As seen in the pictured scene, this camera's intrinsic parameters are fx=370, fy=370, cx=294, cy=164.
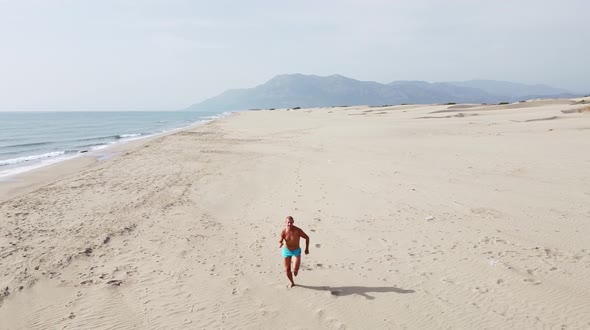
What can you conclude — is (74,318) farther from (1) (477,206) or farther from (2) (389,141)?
(2) (389,141)

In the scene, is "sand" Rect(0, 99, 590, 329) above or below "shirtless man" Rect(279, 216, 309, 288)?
below

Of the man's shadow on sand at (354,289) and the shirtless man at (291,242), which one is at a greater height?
the shirtless man at (291,242)

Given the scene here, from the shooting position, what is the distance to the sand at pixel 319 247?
6.10 m

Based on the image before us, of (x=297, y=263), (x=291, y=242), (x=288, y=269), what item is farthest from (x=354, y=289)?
(x=291, y=242)

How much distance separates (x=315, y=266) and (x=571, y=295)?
173 inches

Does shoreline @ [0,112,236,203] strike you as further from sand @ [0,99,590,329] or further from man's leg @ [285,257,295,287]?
man's leg @ [285,257,295,287]

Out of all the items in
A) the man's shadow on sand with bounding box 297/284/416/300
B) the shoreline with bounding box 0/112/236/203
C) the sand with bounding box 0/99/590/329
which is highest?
the shoreline with bounding box 0/112/236/203

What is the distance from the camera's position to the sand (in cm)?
610

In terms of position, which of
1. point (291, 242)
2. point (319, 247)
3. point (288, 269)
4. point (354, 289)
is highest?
point (291, 242)

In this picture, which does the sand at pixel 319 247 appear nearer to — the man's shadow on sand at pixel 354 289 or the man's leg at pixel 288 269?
the man's shadow on sand at pixel 354 289

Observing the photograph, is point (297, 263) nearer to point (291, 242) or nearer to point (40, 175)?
point (291, 242)

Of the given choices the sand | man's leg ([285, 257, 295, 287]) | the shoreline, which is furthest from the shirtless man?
the shoreline

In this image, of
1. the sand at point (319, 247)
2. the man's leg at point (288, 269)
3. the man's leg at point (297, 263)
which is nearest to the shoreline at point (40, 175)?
the sand at point (319, 247)

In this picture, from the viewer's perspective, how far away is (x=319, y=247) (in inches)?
336
